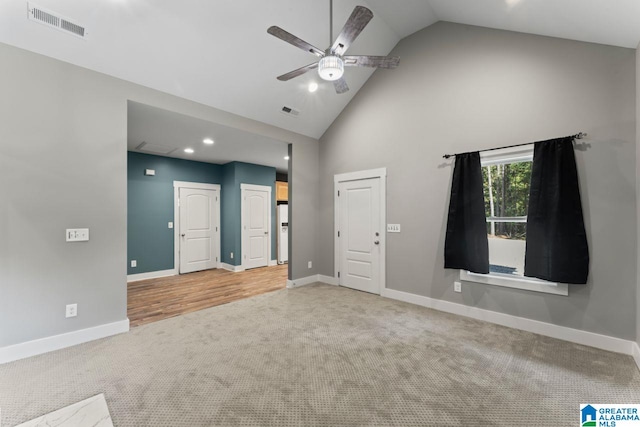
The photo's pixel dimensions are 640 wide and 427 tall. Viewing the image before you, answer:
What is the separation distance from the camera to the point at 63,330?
103 inches

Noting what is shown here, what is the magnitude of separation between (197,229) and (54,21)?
4.56 m

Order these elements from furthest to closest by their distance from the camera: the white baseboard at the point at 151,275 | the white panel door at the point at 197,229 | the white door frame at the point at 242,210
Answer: the white door frame at the point at 242,210
the white panel door at the point at 197,229
the white baseboard at the point at 151,275

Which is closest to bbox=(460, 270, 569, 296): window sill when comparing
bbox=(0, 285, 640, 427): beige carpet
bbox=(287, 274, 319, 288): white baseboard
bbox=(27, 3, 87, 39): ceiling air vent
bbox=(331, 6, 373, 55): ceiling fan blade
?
bbox=(0, 285, 640, 427): beige carpet

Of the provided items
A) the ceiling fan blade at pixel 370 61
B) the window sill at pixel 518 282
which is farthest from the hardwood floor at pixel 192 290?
the ceiling fan blade at pixel 370 61

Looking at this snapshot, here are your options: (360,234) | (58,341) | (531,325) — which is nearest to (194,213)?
(58,341)

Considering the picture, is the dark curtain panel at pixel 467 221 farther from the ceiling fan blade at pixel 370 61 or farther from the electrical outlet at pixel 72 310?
the electrical outlet at pixel 72 310

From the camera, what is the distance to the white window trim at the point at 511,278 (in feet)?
9.32

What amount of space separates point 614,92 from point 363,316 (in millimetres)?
3482

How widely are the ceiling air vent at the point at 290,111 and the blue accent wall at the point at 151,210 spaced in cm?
318

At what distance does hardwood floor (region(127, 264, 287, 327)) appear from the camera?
12.0 ft

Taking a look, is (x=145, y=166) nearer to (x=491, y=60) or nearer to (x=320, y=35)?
(x=320, y=35)

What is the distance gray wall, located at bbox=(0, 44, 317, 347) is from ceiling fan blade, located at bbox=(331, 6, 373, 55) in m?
2.36

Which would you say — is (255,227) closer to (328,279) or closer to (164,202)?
(164,202)

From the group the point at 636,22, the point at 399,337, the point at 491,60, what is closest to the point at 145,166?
the point at 399,337
